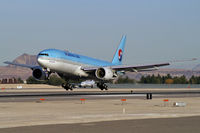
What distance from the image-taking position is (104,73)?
66188 millimetres

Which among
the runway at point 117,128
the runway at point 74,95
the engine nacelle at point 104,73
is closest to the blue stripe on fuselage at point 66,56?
the engine nacelle at point 104,73

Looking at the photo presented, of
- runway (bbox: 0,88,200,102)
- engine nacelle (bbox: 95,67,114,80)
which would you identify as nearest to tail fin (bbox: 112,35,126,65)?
runway (bbox: 0,88,200,102)

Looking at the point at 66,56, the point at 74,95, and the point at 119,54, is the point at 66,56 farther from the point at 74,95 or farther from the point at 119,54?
the point at 119,54

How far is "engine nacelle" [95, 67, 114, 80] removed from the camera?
66062 millimetres

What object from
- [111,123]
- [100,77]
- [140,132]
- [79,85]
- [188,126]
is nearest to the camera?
[140,132]

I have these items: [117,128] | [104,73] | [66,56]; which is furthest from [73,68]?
[117,128]

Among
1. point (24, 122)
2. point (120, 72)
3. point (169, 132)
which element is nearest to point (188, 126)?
point (169, 132)

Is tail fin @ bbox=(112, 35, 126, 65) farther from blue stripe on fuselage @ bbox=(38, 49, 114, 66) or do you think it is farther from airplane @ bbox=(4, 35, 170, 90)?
blue stripe on fuselage @ bbox=(38, 49, 114, 66)

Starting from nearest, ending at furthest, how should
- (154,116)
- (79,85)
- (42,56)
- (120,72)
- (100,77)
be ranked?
(154,116) → (42,56) → (100,77) → (120,72) → (79,85)

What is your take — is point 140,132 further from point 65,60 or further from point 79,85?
point 79,85

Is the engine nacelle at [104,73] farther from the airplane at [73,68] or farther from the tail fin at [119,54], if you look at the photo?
the tail fin at [119,54]

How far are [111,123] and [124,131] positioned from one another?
340 centimetres

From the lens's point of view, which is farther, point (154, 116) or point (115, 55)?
point (115, 55)

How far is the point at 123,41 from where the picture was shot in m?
89.6
